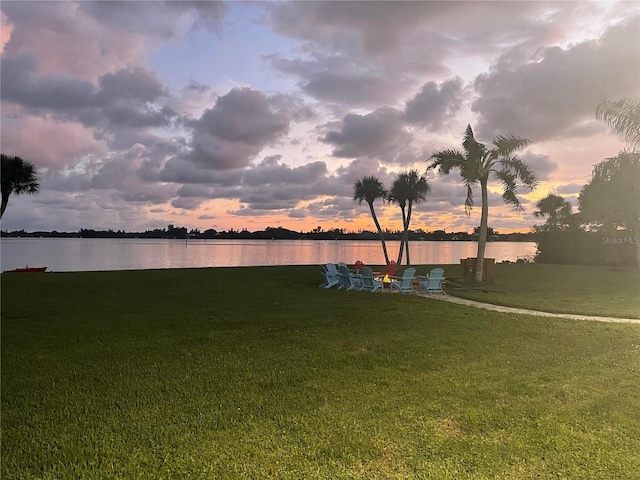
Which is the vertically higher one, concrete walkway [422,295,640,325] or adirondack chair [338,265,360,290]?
adirondack chair [338,265,360,290]

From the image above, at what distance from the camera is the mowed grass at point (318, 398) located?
3707 mm

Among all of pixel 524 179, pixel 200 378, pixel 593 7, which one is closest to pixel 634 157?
pixel 524 179

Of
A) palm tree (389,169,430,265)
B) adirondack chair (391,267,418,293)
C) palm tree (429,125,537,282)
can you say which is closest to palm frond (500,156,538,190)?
palm tree (429,125,537,282)

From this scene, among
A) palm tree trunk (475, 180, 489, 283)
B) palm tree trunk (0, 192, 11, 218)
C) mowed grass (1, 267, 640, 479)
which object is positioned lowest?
mowed grass (1, 267, 640, 479)

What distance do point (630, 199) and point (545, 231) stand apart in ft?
53.2

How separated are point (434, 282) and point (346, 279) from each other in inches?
128

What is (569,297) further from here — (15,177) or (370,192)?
(15,177)

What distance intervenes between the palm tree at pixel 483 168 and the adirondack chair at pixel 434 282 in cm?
368

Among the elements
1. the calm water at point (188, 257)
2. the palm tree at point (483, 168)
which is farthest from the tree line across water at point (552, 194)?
the calm water at point (188, 257)

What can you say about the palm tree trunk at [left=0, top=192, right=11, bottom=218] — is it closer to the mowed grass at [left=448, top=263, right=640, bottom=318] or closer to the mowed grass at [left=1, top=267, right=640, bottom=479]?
the mowed grass at [left=1, top=267, right=640, bottom=479]

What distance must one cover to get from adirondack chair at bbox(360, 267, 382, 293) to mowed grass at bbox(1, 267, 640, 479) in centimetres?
547

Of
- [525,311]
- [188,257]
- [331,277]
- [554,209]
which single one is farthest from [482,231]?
[188,257]

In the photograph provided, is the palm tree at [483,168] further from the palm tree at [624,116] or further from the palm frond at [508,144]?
the palm tree at [624,116]

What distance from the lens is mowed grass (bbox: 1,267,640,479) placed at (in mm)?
3707
